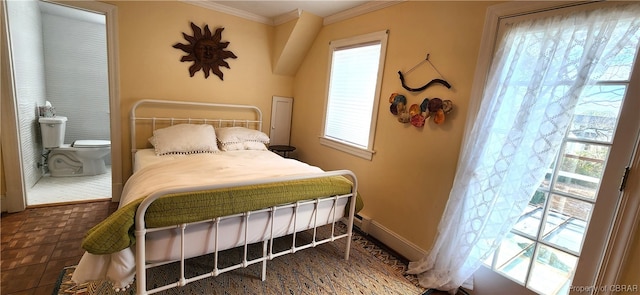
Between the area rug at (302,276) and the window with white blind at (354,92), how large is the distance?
0.96 metres

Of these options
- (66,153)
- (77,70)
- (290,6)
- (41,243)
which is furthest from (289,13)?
(66,153)

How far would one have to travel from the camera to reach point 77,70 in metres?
3.79

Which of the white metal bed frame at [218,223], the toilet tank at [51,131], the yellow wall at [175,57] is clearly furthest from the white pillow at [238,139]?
the toilet tank at [51,131]

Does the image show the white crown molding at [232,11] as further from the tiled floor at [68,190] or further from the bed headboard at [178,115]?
the tiled floor at [68,190]

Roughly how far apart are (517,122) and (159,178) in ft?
7.08

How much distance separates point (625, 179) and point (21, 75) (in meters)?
4.63

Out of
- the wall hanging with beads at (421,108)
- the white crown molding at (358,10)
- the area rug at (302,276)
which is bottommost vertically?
the area rug at (302,276)

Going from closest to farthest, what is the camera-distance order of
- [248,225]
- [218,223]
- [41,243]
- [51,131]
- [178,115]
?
[218,223] → [248,225] → [41,243] → [178,115] → [51,131]

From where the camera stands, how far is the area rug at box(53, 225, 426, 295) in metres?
1.70

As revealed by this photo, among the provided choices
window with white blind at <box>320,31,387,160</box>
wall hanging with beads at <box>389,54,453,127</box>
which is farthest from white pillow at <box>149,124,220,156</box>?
wall hanging with beads at <box>389,54,453,127</box>

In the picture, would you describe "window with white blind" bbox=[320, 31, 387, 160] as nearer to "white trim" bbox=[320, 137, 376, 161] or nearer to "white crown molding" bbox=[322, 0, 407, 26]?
"white trim" bbox=[320, 137, 376, 161]

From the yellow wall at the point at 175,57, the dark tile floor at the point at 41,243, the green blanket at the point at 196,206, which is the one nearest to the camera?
the green blanket at the point at 196,206

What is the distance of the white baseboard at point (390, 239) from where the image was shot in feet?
7.12

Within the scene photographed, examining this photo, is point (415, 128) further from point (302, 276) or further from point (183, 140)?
point (183, 140)
